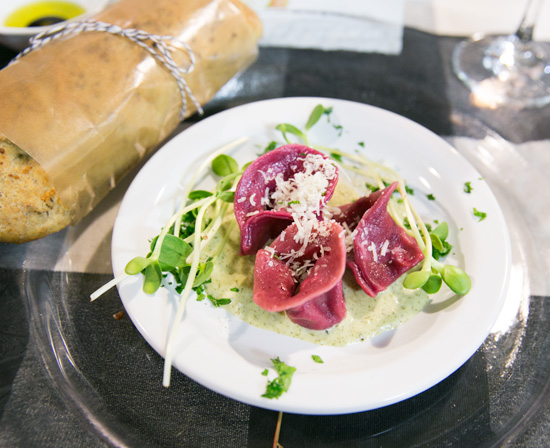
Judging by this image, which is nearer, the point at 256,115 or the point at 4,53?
the point at 256,115

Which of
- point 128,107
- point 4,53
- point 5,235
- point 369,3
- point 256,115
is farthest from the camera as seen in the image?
point 369,3

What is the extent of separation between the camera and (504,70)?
2.18 metres

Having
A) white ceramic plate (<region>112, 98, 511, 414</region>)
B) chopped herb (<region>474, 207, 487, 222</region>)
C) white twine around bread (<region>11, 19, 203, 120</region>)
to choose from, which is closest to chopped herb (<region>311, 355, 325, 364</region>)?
white ceramic plate (<region>112, 98, 511, 414</region>)

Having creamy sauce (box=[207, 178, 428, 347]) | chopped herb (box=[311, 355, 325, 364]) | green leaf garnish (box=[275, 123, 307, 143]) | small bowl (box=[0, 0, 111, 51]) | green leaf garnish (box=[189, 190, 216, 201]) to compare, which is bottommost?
chopped herb (box=[311, 355, 325, 364])

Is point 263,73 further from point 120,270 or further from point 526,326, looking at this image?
point 526,326

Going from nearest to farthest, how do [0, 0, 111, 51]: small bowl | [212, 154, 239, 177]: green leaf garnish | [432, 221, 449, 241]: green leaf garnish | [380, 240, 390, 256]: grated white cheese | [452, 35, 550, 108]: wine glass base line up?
[380, 240, 390, 256]: grated white cheese → [432, 221, 449, 241]: green leaf garnish → [212, 154, 239, 177]: green leaf garnish → [0, 0, 111, 51]: small bowl → [452, 35, 550, 108]: wine glass base

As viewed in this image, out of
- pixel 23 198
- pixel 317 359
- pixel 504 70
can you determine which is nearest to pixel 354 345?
pixel 317 359

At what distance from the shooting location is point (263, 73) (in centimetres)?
212

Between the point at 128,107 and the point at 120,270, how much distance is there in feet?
1.86

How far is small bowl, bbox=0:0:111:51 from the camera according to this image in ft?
5.91

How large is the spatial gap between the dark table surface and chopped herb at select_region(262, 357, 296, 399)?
0.15 m

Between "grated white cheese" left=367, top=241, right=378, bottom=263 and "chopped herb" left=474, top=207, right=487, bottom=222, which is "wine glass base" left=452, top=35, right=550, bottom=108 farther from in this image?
"grated white cheese" left=367, top=241, right=378, bottom=263

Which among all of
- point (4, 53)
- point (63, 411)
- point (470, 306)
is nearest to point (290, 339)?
point (470, 306)

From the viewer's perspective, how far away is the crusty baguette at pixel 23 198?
1.36 meters
